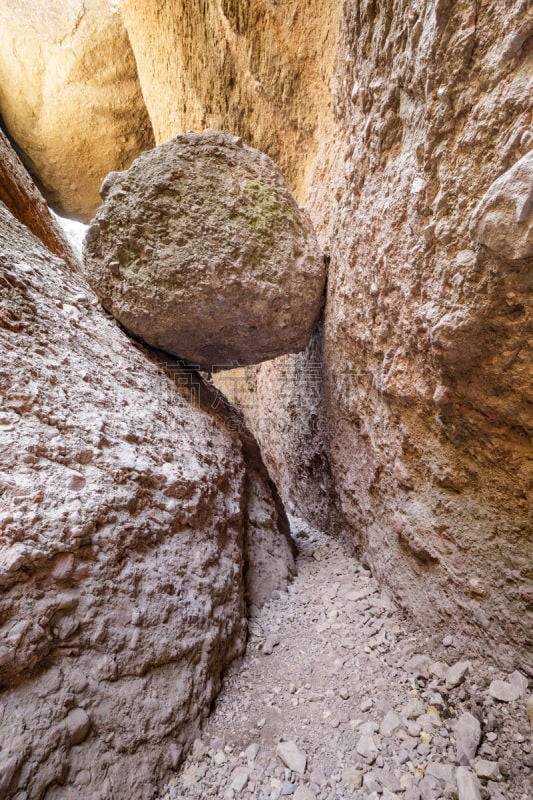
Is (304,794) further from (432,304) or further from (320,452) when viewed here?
(320,452)

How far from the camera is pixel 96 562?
3.49 feet

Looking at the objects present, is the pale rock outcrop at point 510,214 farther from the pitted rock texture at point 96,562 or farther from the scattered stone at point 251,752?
the scattered stone at point 251,752

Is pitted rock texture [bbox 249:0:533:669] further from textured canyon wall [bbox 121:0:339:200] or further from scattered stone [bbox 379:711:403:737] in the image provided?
textured canyon wall [bbox 121:0:339:200]

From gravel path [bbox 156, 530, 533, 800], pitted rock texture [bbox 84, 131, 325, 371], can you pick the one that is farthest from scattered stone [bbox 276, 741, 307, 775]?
pitted rock texture [bbox 84, 131, 325, 371]

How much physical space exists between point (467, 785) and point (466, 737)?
124 mm

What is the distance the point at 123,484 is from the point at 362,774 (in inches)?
42.9

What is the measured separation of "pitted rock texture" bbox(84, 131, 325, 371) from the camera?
5.55 ft

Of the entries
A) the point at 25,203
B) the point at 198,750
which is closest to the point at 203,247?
the point at 25,203

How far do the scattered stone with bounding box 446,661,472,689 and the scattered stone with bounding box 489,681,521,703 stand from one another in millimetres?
95

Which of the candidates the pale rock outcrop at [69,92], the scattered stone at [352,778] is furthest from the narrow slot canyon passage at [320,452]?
the pale rock outcrop at [69,92]

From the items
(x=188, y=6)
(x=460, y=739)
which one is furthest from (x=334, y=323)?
(x=188, y=6)

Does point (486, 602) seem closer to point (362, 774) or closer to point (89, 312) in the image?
point (362, 774)

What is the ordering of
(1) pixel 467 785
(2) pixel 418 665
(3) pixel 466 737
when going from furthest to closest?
(2) pixel 418 665 < (3) pixel 466 737 < (1) pixel 467 785

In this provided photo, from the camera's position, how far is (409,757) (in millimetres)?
998
